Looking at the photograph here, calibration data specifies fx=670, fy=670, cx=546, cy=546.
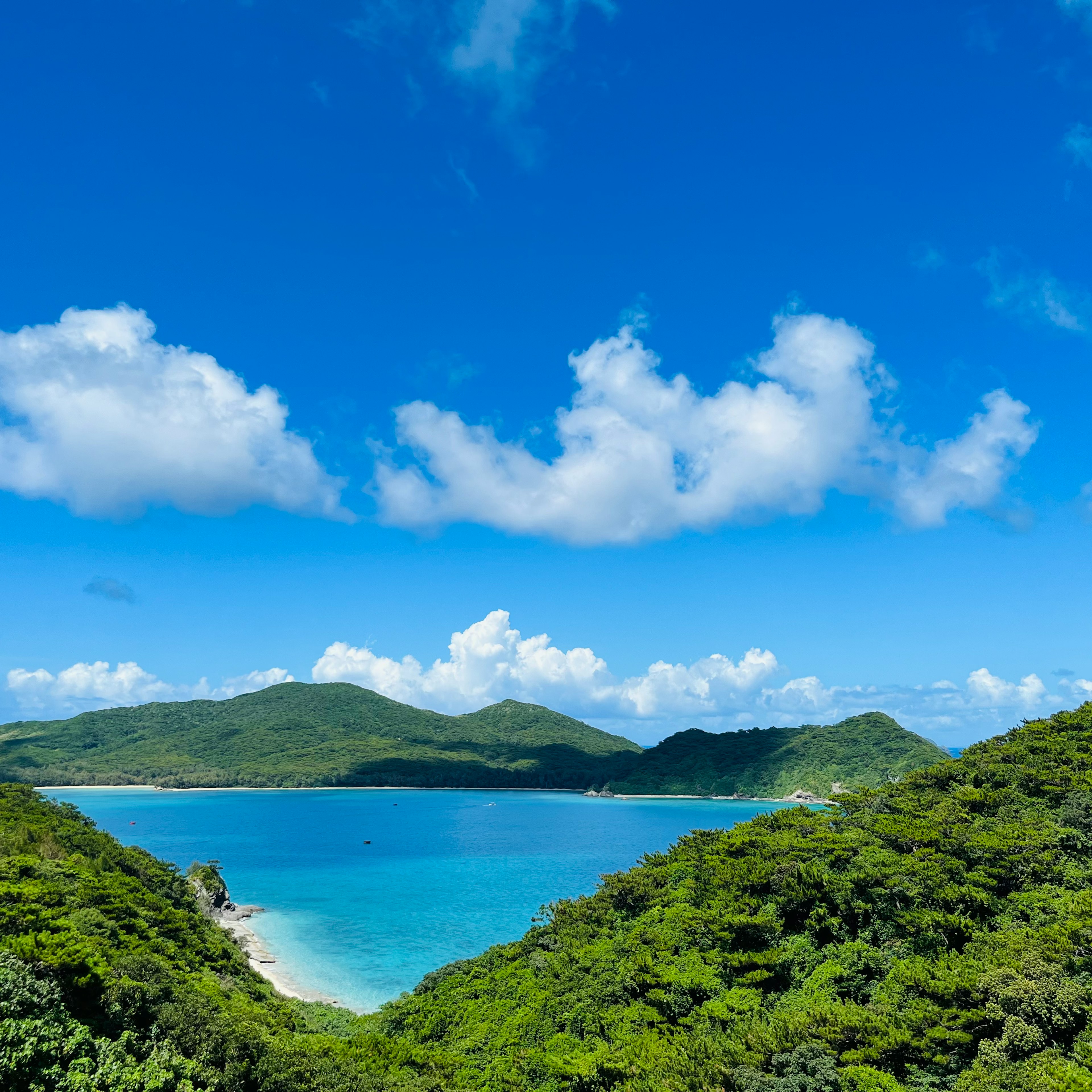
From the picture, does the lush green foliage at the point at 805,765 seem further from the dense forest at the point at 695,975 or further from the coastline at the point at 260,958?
the dense forest at the point at 695,975

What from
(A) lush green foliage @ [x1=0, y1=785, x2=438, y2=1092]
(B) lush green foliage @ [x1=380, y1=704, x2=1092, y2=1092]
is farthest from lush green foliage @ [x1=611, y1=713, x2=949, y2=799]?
(A) lush green foliage @ [x1=0, y1=785, x2=438, y2=1092]

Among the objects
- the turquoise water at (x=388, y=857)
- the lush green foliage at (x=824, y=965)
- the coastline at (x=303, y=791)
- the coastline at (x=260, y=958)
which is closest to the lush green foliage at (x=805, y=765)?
the coastline at (x=303, y=791)

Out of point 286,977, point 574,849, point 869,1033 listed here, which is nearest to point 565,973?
point 869,1033

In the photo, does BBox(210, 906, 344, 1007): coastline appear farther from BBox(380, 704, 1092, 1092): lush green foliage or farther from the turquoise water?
BBox(380, 704, 1092, 1092): lush green foliage

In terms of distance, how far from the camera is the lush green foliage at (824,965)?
16594mm

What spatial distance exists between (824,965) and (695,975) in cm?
441

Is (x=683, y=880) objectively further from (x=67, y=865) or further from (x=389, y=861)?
(x=389, y=861)

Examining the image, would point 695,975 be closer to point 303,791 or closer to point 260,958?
point 260,958

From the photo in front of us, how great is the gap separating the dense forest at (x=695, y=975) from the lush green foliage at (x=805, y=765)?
139m

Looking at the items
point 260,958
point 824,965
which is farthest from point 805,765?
point 824,965

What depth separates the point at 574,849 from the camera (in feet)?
315

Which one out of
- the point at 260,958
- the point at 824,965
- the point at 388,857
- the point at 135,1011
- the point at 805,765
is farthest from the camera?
the point at 805,765

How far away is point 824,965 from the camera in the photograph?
75.4ft

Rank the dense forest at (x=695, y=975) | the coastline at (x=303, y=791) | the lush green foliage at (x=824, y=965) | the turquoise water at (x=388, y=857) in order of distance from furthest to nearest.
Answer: the coastline at (x=303, y=791), the turquoise water at (x=388, y=857), the lush green foliage at (x=824, y=965), the dense forest at (x=695, y=975)
